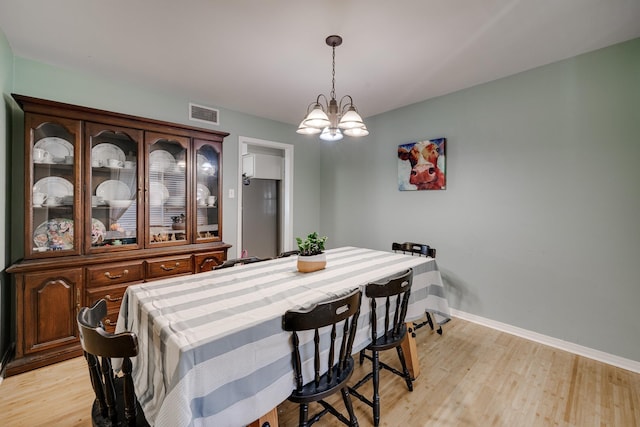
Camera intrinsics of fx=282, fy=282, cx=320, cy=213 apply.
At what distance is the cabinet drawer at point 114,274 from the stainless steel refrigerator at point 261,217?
1965 millimetres

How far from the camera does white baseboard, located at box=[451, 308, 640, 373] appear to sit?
2.24 m

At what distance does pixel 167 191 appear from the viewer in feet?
9.95

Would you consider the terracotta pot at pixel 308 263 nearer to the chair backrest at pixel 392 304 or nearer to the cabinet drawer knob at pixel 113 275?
the chair backrest at pixel 392 304

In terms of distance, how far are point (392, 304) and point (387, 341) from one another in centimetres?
26

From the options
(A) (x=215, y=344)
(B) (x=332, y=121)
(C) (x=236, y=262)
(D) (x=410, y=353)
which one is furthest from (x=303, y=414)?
(B) (x=332, y=121)

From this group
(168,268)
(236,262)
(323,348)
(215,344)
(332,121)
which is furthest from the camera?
(168,268)

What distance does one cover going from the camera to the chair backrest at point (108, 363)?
99 cm

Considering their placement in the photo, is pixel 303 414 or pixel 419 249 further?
pixel 419 249

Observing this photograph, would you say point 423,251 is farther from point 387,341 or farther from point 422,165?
point 387,341

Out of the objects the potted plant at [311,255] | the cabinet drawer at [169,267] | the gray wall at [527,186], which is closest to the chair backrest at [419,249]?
the gray wall at [527,186]

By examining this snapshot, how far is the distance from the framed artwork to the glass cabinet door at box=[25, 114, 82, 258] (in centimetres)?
336

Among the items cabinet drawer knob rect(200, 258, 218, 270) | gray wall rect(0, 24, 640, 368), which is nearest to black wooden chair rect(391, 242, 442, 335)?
gray wall rect(0, 24, 640, 368)

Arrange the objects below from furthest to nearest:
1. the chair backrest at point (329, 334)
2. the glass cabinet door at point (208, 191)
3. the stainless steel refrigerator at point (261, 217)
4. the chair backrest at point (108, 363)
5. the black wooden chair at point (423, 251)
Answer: the stainless steel refrigerator at point (261, 217) → the glass cabinet door at point (208, 191) → the black wooden chair at point (423, 251) → the chair backrest at point (329, 334) → the chair backrest at point (108, 363)

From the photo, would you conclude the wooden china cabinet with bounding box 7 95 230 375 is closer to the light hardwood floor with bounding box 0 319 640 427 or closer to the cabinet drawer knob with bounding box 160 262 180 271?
the cabinet drawer knob with bounding box 160 262 180 271
